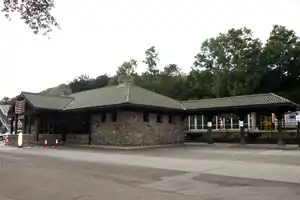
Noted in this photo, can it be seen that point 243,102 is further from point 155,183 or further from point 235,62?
point 235,62

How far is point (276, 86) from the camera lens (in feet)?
167

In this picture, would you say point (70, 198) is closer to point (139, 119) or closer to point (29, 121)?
point (139, 119)

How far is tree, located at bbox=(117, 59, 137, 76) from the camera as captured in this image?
71650 millimetres

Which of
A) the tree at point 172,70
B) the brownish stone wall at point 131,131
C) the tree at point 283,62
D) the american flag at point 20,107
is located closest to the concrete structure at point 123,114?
the brownish stone wall at point 131,131

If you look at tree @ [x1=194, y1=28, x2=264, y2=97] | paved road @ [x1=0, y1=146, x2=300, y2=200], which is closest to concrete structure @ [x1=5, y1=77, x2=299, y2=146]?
paved road @ [x1=0, y1=146, x2=300, y2=200]

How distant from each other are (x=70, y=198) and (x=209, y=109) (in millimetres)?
23763

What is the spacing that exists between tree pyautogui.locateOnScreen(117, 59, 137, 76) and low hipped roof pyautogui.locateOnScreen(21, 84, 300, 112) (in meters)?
35.9

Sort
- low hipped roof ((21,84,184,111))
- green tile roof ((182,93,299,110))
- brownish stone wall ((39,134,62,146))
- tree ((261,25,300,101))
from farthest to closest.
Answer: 1. tree ((261,25,300,101))
2. brownish stone wall ((39,134,62,146))
3. low hipped roof ((21,84,184,111))
4. green tile roof ((182,93,299,110))

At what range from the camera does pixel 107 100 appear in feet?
93.1

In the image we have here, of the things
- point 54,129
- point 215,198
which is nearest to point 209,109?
point 54,129

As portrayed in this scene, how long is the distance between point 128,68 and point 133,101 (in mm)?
46546

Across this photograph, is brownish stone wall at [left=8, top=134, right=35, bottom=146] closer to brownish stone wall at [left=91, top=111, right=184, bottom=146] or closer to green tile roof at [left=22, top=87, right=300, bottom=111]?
green tile roof at [left=22, top=87, right=300, bottom=111]

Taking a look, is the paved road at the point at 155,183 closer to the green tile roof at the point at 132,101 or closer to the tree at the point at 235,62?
the green tile roof at the point at 132,101

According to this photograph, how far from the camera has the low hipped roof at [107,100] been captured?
88.9 ft
